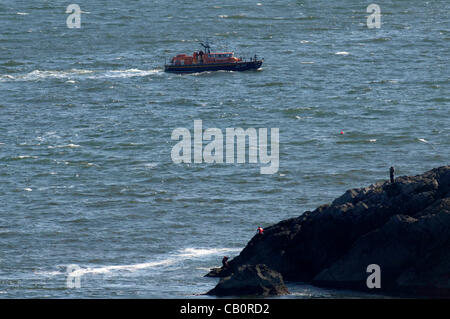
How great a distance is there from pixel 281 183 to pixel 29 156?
24.5m

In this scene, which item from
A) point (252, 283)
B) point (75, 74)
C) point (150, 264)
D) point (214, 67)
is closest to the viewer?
point (252, 283)

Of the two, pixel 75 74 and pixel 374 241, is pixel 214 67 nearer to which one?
pixel 75 74

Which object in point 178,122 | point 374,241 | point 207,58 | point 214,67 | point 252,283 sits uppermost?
point 207,58

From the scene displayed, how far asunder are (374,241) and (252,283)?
20.6 feet

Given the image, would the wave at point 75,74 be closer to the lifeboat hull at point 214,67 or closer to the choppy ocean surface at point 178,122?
the choppy ocean surface at point 178,122

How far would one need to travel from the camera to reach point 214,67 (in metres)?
132

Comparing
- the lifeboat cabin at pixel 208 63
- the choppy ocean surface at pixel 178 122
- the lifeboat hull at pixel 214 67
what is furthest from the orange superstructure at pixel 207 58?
the choppy ocean surface at pixel 178 122

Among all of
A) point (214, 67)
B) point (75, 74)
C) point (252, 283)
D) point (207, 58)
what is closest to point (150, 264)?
point (252, 283)

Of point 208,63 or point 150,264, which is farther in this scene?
point 208,63

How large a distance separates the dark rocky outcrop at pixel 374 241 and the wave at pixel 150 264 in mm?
6989

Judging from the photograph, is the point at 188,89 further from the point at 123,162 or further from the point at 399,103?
the point at 123,162

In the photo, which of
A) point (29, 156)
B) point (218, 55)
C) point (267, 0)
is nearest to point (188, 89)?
point (218, 55)

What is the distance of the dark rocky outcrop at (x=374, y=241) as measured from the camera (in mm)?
49344
